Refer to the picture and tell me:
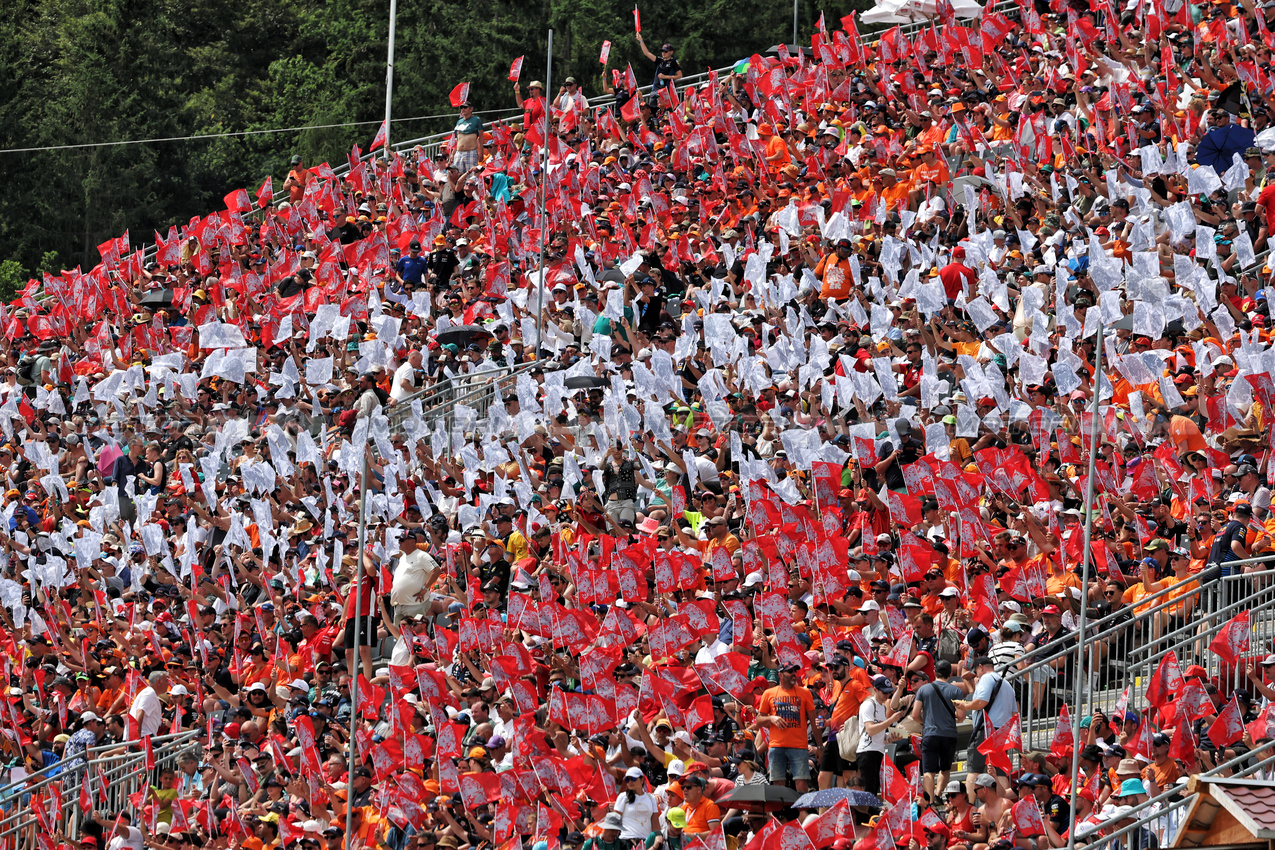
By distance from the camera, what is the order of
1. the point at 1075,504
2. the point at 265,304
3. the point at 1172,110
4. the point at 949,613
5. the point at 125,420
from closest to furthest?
the point at 949,613 < the point at 1075,504 < the point at 1172,110 < the point at 125,420 < the point at 265,304

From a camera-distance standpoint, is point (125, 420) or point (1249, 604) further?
point (125, 420)

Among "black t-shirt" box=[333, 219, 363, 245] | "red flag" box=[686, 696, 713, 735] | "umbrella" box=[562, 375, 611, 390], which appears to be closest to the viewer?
"red flag" box=[686, 696, 713, 735]

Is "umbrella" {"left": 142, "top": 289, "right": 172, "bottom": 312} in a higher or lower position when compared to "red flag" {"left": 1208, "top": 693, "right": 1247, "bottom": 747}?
lower

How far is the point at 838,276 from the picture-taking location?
62.0 feet

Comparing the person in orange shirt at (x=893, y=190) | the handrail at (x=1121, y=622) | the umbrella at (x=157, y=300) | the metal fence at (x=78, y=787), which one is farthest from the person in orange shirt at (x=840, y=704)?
the umbrella at (x=157, y=300)

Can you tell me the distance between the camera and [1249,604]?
1257 cm

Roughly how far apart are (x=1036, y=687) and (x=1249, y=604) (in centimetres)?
128

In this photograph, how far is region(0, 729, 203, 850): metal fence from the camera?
1598 centimetres

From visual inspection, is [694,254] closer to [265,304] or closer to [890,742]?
[265,304]

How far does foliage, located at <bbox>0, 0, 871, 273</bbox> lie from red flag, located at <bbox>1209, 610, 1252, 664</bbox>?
95.5ft

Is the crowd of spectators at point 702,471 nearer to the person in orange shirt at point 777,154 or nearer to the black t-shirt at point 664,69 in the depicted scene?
the person in orange shirt at point 777,154

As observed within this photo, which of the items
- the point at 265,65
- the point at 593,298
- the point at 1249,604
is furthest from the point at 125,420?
the point at 265,65

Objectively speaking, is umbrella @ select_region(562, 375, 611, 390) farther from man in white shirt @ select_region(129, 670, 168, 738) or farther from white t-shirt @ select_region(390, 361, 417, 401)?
man in white shirt @ select_region(129, 670, 168, 738)

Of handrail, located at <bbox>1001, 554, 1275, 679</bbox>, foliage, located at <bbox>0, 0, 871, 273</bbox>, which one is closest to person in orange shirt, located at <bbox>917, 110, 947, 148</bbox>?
handrail, located at <bbox>1001, 554, 1275, 679</bbox>
